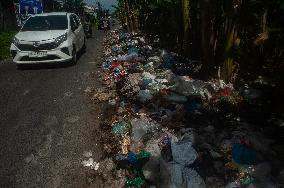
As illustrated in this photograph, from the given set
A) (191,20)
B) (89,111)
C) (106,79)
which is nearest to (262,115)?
(89,111)

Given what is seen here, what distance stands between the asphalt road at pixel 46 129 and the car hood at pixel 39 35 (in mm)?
1069

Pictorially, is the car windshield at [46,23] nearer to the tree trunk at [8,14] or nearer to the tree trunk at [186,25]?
the tree trunk at [186,25]

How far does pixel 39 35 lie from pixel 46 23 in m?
1.10

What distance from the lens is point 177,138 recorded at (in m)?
5.15

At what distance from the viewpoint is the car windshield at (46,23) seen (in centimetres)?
1101

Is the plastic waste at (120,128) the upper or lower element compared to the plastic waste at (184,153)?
lower

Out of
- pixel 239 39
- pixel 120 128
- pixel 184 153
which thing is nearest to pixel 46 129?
pixel 120 128

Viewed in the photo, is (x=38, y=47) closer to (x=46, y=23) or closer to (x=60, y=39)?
(x=60, y=39)

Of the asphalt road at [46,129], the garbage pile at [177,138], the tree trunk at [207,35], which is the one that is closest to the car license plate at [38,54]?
the asphalt road at [46,129]

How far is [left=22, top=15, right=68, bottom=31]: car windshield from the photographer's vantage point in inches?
433

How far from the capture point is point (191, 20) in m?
11.3

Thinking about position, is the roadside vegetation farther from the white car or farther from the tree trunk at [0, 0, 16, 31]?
the tree trunk at [0, 0, 16, 31]

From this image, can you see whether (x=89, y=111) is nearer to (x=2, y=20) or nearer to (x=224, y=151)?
(x=224, y=151)

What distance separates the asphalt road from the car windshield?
5.83 feet
